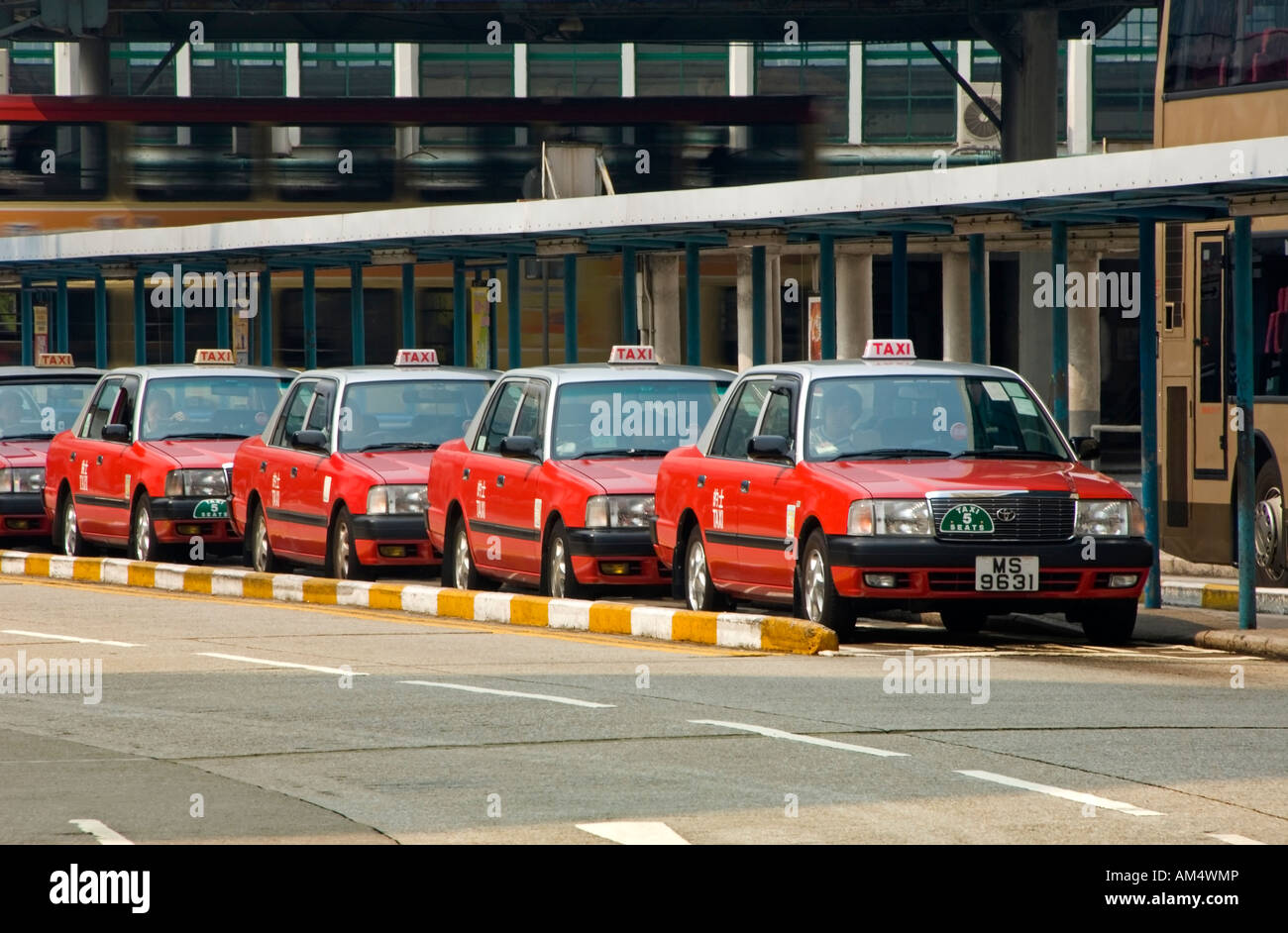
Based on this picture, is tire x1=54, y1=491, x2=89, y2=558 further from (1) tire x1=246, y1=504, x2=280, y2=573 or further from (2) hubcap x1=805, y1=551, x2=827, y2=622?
(2) hubcap x1=805, y1=551, x2=827, y2=622

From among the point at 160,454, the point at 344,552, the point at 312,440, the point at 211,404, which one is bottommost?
the point at 344,552

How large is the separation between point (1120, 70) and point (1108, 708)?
66.6 metres

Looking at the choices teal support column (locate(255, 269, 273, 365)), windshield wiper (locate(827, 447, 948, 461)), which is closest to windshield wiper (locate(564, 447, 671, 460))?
windshield wiper (locate(827, 447, 948, 461))

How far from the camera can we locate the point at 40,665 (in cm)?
1364

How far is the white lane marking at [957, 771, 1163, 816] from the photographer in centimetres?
823

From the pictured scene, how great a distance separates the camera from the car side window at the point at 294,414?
20.6 meters

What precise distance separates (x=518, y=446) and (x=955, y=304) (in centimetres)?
3367

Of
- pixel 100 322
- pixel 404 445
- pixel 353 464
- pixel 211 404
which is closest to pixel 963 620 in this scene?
pixel 353 464

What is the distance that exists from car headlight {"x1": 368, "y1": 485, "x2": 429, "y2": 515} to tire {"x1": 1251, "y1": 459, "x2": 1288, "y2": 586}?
635cm

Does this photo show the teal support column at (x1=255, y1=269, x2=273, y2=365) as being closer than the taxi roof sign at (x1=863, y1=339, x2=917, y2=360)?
No

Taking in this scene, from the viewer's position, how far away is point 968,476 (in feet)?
46.8

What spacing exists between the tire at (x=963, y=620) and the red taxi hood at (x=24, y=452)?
11.7 metres

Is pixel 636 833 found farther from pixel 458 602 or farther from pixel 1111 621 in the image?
pixel 458 602

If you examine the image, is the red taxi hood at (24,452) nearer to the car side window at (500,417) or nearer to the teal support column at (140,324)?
the car side window at (500,417)
